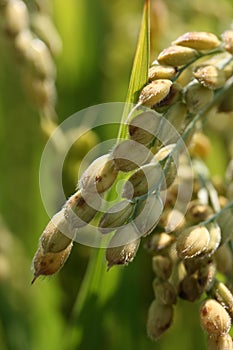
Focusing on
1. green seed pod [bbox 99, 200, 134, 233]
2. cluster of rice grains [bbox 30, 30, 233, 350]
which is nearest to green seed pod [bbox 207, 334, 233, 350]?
cluster of rice grains [bbox 30, 30, 233, 350]

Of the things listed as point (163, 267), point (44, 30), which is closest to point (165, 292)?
point (163, 267)

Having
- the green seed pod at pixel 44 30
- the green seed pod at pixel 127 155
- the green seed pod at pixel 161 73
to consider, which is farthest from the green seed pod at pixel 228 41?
the green seed pod at pixel 44 30

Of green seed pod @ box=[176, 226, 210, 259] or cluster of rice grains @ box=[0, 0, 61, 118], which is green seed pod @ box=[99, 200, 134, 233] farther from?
cluster of rice grains @ box=[0, 0, 61, 118]

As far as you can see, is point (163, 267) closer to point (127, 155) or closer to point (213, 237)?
point (213, 237)

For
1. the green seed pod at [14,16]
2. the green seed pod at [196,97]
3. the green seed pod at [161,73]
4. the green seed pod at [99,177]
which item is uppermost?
the green seed pod at [14,16]

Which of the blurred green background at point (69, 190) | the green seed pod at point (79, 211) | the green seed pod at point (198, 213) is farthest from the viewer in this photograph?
the blurred green background at point (69, 190)

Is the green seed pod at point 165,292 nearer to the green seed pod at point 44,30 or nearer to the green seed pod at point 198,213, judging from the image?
the green seed pod at point 198,213

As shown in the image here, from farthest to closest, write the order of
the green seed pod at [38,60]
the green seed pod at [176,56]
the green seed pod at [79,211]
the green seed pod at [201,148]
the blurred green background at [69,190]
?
the blurred green background at [69,190], the green seed pod at [201,148], the green seed pod at [38,60], the green seed pod at [176,56], the green seed pod at [79,211]
